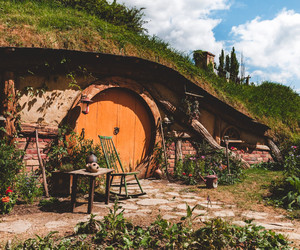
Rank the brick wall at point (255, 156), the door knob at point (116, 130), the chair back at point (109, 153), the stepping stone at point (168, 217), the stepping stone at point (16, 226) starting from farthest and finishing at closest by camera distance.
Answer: the brick wall at point (255, 156) → the door knob at point (116, 130) → the chair back at point (109, 153) → the stepping stone at point (168, 217) → the stepping stone at point (16, 226)

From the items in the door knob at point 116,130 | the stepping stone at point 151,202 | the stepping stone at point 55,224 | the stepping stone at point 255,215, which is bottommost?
the stepping stone at point 55,224

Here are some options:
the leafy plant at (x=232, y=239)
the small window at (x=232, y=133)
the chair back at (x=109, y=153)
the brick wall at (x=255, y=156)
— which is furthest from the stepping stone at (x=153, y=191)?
the brick wall at (x=255, y=156)

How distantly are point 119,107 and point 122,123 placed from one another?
369 millimetres

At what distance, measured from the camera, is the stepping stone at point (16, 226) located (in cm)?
280

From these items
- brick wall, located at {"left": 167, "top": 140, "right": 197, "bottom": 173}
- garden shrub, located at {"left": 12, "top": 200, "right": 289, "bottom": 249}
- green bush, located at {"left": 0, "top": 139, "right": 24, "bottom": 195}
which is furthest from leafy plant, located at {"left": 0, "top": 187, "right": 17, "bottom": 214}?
brick wall, located at {"left": 167, "top": 140, "right": 197, "bottom": 173}

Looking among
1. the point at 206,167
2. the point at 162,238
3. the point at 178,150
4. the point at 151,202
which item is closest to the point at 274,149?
the point at 206,167

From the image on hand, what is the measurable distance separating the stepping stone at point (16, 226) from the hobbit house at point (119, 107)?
1.70 meters

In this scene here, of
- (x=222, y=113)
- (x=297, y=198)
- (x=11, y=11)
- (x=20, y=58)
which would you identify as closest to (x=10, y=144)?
(x=20, y=58)

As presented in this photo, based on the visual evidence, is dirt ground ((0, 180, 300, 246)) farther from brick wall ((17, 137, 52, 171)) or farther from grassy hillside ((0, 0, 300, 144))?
grassy hillside ((0, 0, 300, 144))

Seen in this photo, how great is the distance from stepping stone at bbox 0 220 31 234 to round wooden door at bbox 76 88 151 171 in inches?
94.8

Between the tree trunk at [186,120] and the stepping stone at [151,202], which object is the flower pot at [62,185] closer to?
the stepping stone at [151,202]

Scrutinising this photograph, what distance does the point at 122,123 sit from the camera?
598 cm

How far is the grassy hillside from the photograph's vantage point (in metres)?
5.07

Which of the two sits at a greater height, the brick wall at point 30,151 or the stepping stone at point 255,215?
the brick wall at point 30,151
